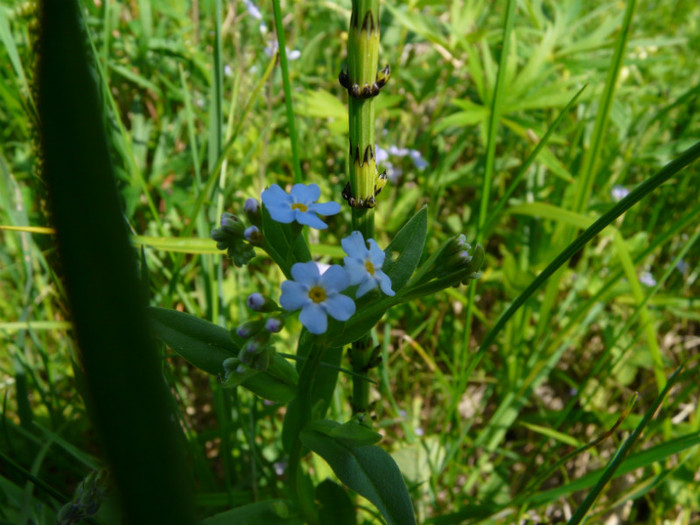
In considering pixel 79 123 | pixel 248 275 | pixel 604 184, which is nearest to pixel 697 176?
pixel 604 184

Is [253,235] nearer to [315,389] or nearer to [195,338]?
[195,338]

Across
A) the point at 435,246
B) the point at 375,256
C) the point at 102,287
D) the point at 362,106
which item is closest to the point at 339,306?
the point at 375,256

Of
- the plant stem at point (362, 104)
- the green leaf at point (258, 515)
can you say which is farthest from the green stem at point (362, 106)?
the green leaf at point (258, 515)

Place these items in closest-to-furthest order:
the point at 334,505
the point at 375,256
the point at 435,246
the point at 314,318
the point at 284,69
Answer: the point at 314,318, the point at 375,256, the point at 284,69, the point at 334,505, the point at 435,246

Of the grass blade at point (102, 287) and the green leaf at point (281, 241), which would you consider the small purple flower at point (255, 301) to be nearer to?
the green leaf at point (281, 241)

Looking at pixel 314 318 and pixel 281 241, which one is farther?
pixel 281 241

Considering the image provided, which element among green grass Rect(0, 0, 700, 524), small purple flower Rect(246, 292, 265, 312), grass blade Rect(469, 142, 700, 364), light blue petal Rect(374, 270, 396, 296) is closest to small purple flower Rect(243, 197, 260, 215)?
small purple flower Rect(246, 292, 265, 312)
